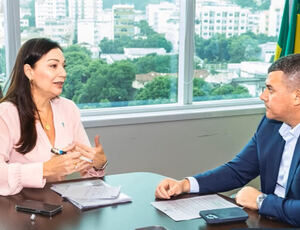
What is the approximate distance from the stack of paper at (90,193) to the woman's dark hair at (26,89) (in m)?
0.33

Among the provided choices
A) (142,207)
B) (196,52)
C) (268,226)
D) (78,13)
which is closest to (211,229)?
(268,226)

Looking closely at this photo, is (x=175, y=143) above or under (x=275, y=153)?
under

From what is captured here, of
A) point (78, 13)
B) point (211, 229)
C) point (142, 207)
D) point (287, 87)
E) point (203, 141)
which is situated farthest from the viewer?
point (203, 141)

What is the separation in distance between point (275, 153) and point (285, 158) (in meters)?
0.05

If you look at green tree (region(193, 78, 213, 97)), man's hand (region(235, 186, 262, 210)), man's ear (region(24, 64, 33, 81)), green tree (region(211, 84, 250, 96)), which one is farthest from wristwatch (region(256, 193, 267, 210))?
green tree (region(211, 84, 250, 96))

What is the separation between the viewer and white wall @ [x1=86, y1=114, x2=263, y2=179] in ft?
11.9

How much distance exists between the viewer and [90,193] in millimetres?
2053

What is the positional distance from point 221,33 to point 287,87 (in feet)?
7.41

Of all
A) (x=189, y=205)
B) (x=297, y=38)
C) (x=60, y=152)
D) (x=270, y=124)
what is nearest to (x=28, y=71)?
(x=60, y=152)

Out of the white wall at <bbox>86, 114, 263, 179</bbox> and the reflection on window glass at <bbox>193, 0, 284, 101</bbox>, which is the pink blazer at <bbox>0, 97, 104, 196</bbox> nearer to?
the white wall at <bbox>86, 114, 263, 179</bbox>

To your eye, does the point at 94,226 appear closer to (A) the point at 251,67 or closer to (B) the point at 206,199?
(B) the point at 206,199

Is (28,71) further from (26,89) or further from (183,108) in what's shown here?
(183,108)

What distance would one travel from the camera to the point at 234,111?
4152 millimetres

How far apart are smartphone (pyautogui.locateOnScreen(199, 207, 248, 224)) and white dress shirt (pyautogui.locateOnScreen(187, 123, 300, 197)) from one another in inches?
12.3
